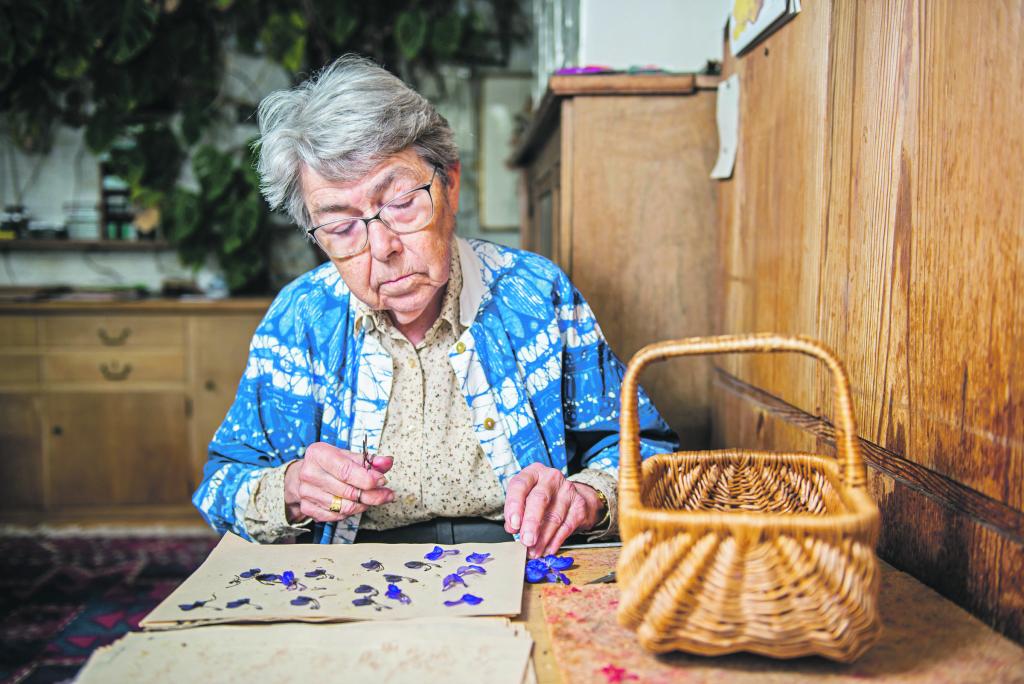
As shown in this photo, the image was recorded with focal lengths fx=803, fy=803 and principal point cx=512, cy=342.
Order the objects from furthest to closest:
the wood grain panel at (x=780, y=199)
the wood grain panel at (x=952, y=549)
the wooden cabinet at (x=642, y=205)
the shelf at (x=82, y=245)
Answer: the shelf at (x=82, y=245), the wooden cabinet at (x=642, y=205), the wood grain panel at (x=780, y=199), the wood grain panel at (x=952, y=549)

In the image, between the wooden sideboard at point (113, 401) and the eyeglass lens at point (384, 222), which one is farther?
the wooden sideboard at point (113, 401)

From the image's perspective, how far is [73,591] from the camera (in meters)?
2.96

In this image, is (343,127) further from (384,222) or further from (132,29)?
(132,29)

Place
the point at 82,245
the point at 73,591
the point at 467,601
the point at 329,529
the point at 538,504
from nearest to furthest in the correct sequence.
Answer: the point at 467,601 → the point at 538,504 → the point at 329,529 → the point at 73,591 → the point at 82,245

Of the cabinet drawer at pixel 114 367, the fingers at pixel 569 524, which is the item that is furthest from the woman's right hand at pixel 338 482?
the cabinet drawer at pixel 114 367

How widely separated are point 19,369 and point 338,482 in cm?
313

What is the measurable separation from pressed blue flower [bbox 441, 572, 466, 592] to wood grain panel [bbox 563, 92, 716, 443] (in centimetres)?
95

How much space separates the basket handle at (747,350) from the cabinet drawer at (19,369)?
143 inches

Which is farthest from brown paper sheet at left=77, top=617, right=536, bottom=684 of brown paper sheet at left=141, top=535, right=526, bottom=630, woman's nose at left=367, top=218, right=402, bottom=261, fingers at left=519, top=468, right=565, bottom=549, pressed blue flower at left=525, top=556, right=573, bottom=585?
woman's nose at left=367, top=218, right=402, bottom=261

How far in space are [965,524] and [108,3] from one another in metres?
4.19

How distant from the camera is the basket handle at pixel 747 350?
754 mm

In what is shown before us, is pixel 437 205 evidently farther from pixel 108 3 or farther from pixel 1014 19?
pixel 108 3

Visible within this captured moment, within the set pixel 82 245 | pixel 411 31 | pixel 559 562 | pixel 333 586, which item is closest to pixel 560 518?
A: pixel 559 562

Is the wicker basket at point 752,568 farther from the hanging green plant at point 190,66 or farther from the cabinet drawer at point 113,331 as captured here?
the hanging green plant at point 190,66
